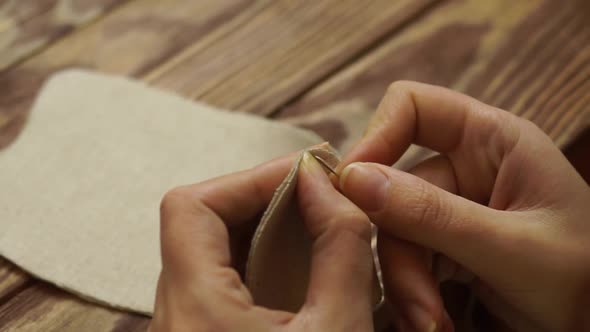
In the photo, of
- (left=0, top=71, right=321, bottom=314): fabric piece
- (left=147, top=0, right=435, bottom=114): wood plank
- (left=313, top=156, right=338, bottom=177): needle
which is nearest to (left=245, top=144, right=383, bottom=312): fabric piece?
(left=313, top=156, right=338, bottom=177): needle

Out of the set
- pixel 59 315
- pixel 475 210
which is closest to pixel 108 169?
pixel 59 315

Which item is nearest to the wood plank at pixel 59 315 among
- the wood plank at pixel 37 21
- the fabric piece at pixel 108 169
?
the fabric piece at pixel 108 169

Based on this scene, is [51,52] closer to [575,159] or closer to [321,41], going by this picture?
[321,41]

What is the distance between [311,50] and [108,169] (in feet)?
1.00

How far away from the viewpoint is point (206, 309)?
36cm

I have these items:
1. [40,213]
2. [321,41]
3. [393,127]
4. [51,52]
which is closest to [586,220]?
[393,127]

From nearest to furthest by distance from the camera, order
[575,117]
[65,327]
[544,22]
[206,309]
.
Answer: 1. [206,309]
2. [65,327]
3. [575,117]
4. [544,22]

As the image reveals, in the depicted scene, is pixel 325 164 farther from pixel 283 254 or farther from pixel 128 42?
pixel 128 42

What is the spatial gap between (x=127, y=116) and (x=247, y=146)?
0.51 feet

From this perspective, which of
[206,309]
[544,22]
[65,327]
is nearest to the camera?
[206,309]

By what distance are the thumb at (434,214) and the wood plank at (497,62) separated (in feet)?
0.80

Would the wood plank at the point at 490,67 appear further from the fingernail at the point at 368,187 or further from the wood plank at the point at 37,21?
the wood plank at the point at 37,21

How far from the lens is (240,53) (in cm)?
75

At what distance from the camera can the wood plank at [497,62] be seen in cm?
67
